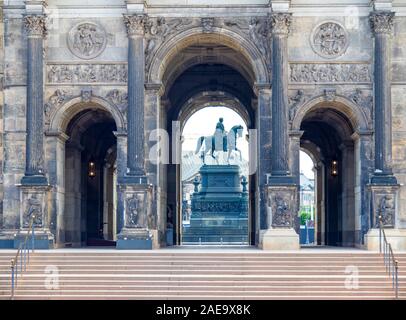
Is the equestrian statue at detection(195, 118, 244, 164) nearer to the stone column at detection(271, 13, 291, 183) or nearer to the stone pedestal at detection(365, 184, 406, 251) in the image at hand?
the stone column at detection(271, 13, 291, 183)

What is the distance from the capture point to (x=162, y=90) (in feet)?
115

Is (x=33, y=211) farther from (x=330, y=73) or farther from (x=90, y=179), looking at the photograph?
(x=330, y=73)

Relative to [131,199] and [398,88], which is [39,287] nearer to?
[131,199]

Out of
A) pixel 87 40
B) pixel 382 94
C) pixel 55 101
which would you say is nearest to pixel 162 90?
pixel 87 40

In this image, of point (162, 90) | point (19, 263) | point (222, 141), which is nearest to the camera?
point (19, 263)

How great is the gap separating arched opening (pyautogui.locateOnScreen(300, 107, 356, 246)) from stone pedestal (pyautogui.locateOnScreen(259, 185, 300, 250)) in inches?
189

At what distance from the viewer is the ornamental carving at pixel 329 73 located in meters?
33.7

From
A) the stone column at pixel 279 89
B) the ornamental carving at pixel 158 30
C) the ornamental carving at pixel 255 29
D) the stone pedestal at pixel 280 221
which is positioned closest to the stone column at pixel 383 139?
the stone pedestal at pixel 280 221

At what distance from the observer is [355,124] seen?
112 feet

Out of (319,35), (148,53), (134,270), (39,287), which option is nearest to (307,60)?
(319,35)

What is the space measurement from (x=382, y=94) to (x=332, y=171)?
9859 millimetres

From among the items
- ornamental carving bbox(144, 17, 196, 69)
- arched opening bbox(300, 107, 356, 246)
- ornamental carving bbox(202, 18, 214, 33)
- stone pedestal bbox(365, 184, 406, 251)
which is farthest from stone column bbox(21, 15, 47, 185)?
stone pedestal bbox(365, 184, 406, 251)

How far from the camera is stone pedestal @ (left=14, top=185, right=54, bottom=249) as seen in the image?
107 feet

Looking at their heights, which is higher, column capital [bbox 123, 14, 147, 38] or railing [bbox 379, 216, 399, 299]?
column capital [bbox 123, 14, 147, 38]
